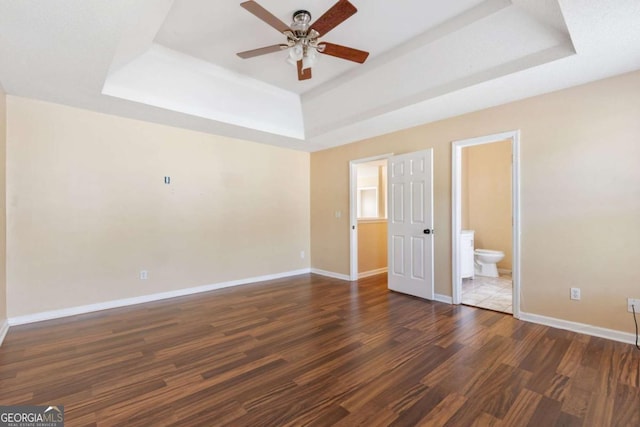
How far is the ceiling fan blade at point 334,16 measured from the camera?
1922mm

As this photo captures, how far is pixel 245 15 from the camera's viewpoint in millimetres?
2482

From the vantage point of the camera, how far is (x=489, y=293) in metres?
4.12

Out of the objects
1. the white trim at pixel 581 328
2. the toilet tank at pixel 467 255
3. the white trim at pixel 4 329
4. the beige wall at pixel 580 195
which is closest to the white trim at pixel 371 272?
the toilet tank at pixel 467 255

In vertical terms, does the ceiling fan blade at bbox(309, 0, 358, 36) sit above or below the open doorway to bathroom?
above

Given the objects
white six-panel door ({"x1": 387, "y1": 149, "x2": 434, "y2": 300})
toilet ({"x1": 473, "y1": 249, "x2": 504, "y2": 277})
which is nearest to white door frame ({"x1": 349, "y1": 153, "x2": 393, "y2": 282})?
white six-panel door ({"x1": 387, "y1": 149, "x2": 434, "y2": 300})

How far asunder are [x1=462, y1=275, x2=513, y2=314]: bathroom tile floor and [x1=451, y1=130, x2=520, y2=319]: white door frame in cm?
29

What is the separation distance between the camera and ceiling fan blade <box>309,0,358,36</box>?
1922 millimetres

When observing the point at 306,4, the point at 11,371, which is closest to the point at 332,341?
the point at 11,371

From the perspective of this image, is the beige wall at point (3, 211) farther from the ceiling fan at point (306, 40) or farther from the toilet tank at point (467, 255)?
the toilet tank at point (467, 255)

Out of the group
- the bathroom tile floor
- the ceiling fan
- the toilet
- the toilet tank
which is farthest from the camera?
the toilet

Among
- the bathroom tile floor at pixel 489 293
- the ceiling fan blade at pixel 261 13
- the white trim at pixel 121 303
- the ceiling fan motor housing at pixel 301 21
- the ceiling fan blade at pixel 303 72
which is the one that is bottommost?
the bathroom tile floor at pixel 489 293

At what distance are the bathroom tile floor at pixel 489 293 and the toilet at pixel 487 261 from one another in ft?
0.45

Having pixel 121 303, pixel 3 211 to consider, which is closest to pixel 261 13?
pixel 3 211

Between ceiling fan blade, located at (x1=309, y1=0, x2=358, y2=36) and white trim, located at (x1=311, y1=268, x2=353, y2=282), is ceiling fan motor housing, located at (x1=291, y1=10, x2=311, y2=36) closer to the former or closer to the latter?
ceiling fan blade, located at (x1=309, y1=0, x2=358, y2=36)
